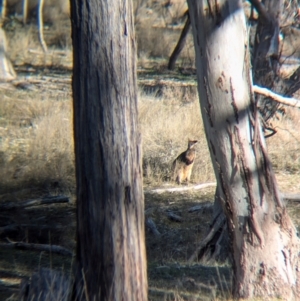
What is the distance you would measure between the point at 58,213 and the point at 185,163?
1.88 metres

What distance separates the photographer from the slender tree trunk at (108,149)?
4.50 metres

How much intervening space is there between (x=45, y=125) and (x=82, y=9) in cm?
804

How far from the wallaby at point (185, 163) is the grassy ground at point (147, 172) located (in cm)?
28

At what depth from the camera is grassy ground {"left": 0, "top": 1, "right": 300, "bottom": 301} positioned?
6.48 metres

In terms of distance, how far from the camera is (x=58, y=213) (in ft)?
31.4

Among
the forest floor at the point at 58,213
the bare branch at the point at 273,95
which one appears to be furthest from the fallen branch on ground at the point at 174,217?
the bare branch at the point at 273,95

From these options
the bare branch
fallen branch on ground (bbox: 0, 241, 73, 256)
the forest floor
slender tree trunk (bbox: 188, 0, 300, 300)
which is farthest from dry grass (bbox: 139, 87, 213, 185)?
slender tree trunk (bbox: 188, 0, 300, 300)

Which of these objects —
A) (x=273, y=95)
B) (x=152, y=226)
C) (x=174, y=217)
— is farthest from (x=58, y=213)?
(x=273, y=95)

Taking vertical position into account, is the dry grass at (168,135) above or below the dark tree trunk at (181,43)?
below

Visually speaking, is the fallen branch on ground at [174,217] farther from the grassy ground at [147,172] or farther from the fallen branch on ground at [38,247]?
the fallen branch on ground at [38,247]

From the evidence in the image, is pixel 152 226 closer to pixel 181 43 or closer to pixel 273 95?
pixel 273 95

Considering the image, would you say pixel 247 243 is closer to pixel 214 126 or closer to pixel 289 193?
pixel 214 126

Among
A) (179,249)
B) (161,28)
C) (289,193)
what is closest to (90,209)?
(179,249)

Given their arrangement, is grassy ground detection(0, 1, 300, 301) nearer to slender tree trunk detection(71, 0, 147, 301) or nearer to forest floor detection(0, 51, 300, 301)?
forest floor detection(0, 51, 300, 301)
